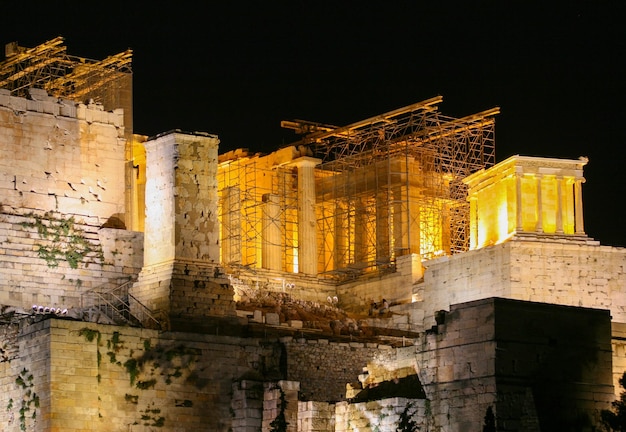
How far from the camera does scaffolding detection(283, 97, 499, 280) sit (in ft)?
226

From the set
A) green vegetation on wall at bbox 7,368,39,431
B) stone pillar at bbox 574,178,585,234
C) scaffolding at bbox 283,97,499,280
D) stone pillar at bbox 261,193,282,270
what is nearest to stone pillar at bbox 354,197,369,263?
scaffolding at bbox 283,97,499,280

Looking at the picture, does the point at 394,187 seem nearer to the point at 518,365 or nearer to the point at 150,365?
the point at 150,365

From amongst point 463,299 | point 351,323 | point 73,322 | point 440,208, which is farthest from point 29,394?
point 440,208

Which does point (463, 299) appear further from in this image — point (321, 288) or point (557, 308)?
point (557, 308)

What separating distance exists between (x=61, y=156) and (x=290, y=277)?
1172 cm

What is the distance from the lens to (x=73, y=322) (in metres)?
49.7

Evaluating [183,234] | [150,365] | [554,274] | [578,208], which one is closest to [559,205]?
[578,208]

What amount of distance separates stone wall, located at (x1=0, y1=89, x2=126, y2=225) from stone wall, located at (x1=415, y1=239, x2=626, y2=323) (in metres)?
12.3

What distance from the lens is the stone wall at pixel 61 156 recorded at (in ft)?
190

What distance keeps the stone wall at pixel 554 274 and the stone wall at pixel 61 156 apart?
12.3 m

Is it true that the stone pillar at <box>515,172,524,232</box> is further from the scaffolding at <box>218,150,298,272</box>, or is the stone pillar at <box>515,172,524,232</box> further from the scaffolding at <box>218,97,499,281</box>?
the scaffolding at <box>218,150,298,272</box>

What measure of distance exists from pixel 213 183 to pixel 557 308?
13.7 m

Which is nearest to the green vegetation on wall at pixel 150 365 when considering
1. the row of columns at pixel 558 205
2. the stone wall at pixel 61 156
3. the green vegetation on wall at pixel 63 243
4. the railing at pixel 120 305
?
the railing at pixel 120 305

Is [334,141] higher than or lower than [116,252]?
higher
